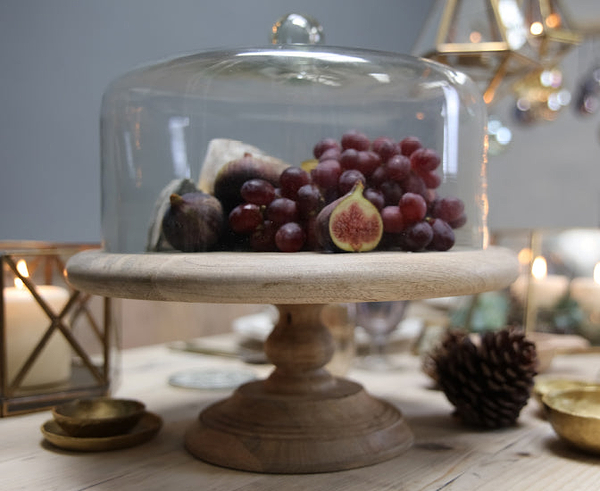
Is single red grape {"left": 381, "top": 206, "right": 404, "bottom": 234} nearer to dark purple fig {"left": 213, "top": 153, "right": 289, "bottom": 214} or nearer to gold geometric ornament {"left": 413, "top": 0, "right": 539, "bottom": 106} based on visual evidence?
dark purple fig {"left": 213, "top": 153, "right": 289, "bottom": 214}

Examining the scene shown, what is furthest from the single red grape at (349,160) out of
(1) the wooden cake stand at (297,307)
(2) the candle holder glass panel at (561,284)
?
(2) the candle holder glass panel at (561,284)

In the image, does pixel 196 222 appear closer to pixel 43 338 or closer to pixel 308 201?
pixel 308 201

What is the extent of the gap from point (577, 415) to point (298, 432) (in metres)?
0.29

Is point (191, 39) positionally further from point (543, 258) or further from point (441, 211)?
point (441, 211)

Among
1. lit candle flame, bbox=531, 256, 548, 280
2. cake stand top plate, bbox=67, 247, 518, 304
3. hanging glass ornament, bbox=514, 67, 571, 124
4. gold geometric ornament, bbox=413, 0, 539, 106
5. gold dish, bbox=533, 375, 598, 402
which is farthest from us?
hanging glass ornament, bbox=514, 67, 571, 124

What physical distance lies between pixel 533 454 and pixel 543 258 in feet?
1.83

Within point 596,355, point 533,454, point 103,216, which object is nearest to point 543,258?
point 596,355

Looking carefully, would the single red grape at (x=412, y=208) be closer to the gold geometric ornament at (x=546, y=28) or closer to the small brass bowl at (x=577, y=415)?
the small brass bowl at (x=577, y=415)

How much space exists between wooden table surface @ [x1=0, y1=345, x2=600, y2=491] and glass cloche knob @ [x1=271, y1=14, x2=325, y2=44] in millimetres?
463

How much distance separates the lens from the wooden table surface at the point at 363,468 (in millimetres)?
603

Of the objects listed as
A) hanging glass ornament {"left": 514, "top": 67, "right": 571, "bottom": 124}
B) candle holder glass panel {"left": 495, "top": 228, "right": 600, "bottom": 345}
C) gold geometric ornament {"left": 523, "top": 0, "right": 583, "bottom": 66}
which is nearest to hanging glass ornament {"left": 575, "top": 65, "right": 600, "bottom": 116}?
hanging glass ornament {"left": 514, "top": 67, "right": 571, "bottom": 124}

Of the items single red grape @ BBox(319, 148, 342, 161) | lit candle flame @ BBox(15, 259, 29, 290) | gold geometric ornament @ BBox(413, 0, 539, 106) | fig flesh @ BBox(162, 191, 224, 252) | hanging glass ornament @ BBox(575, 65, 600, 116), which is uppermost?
gold geometric ornament @ BBox(413, 0, 539, 106)

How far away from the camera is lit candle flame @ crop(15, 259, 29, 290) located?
81cm

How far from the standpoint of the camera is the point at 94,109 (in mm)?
1307
